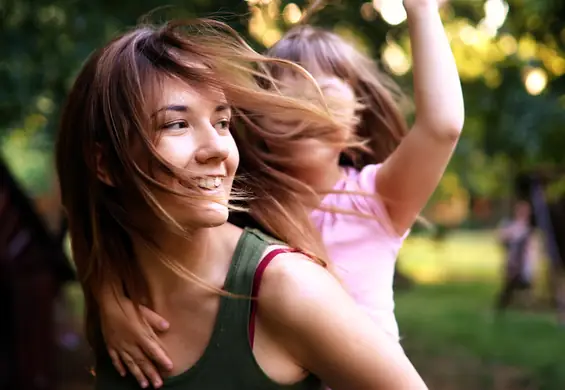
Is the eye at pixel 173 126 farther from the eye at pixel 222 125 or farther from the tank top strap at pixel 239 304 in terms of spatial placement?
the tank top strap at pixel 239 304

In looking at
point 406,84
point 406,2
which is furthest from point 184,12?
point 406,2

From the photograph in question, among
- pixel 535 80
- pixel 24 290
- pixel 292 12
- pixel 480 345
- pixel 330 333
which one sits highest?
pixel 292 12

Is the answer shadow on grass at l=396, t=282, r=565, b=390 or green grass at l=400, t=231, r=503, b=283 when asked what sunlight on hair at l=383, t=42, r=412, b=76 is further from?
green grass at l=400, t=231, r=503, b=283

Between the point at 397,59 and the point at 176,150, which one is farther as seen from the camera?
the point at 397,59

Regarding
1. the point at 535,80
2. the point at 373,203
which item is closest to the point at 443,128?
the point at 373,203

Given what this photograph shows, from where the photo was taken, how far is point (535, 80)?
12.0 feet

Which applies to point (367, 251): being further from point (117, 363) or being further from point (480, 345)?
point (480, 345)

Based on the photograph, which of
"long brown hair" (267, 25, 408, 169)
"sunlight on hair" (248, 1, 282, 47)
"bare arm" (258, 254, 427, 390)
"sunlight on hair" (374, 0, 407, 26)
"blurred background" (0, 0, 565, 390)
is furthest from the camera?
"blurred background" (0, 0, 565, 390)

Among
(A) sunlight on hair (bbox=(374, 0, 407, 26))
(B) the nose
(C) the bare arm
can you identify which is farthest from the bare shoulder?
(A) sunlight on hair (bbox=(374, 0, 407, 26))

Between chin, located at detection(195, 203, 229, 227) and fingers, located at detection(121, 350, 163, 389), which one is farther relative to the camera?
fingers, located at detection(121, 350, 163, 389)

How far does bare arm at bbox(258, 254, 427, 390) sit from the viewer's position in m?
1.37

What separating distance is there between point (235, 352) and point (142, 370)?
23cm

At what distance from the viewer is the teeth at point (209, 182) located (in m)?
1.43

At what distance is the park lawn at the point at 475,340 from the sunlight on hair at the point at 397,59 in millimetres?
3644
